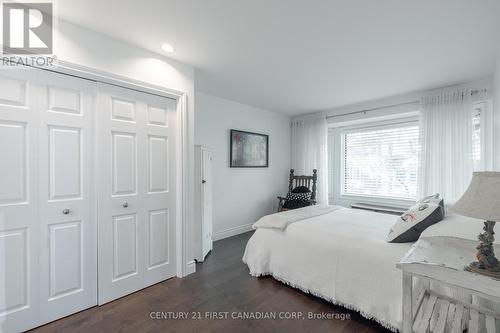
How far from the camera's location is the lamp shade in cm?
100

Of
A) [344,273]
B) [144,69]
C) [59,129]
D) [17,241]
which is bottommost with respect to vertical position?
[344,273]

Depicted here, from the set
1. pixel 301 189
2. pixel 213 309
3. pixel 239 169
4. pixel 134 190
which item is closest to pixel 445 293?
pixel 213 309

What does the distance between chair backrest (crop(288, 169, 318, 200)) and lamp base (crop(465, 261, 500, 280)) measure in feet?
10.2

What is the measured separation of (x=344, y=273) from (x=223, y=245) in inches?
80.2

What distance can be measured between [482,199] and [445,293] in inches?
37.7

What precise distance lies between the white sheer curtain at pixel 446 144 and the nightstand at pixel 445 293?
198 centimetres

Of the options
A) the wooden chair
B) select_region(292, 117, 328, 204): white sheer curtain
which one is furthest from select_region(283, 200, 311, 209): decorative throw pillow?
select_region(292, 117, 328, 204): white sheer curtain

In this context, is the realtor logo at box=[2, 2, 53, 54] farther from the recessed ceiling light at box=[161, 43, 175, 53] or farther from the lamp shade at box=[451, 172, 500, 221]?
the lamp shade at box=[451, 172, 500, 221]

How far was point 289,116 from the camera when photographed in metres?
4.99

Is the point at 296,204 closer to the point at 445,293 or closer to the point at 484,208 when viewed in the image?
the point at 445,293

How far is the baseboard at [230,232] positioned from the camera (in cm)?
378

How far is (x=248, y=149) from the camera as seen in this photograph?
4215mm

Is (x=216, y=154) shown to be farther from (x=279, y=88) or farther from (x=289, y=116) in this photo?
(x=289, y=116)

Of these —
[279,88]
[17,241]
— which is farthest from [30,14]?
[279,88]
